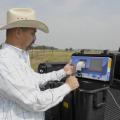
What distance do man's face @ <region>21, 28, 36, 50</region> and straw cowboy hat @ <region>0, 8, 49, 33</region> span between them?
5cm

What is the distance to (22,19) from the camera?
10.2ft

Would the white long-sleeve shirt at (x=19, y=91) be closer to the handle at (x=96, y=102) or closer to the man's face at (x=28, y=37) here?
the man's face at (x=28, y=37)

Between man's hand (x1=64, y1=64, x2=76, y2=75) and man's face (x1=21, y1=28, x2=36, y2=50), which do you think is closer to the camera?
man's face (x1=21, y1=28, x2=36, y2=50)

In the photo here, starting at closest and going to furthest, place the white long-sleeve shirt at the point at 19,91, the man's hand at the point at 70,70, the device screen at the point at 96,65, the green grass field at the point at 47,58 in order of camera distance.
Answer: the white long-sleeve shirt at the point at 19,91 < the device screen at the point at 96,65 < the man's hand at the point at 70,70 < the green grass field at the point at 47,58

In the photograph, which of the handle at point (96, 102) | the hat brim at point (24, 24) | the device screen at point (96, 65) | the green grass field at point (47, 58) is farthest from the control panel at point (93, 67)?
the green grass field at point (47, 58)

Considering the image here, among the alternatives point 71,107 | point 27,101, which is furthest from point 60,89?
point 71,107

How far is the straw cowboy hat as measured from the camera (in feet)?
9.93

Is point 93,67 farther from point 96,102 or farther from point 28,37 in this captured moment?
point 28,37

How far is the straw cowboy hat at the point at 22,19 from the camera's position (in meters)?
3.03

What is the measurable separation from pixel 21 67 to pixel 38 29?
1.44ft

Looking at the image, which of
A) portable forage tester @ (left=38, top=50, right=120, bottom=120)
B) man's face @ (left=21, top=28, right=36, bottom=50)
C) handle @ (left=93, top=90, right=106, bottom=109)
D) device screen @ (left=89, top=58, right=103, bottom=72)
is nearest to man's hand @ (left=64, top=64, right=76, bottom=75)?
portable forage tester @ (left=38, top=50, right=120, bottom=120)

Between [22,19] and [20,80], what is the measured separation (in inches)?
21.9

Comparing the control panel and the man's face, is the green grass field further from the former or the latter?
the man's face

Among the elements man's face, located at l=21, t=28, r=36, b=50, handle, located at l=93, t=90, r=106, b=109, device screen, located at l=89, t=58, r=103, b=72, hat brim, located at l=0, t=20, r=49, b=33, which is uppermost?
hat brim, located at l=0, t=20, r=49, b=33
